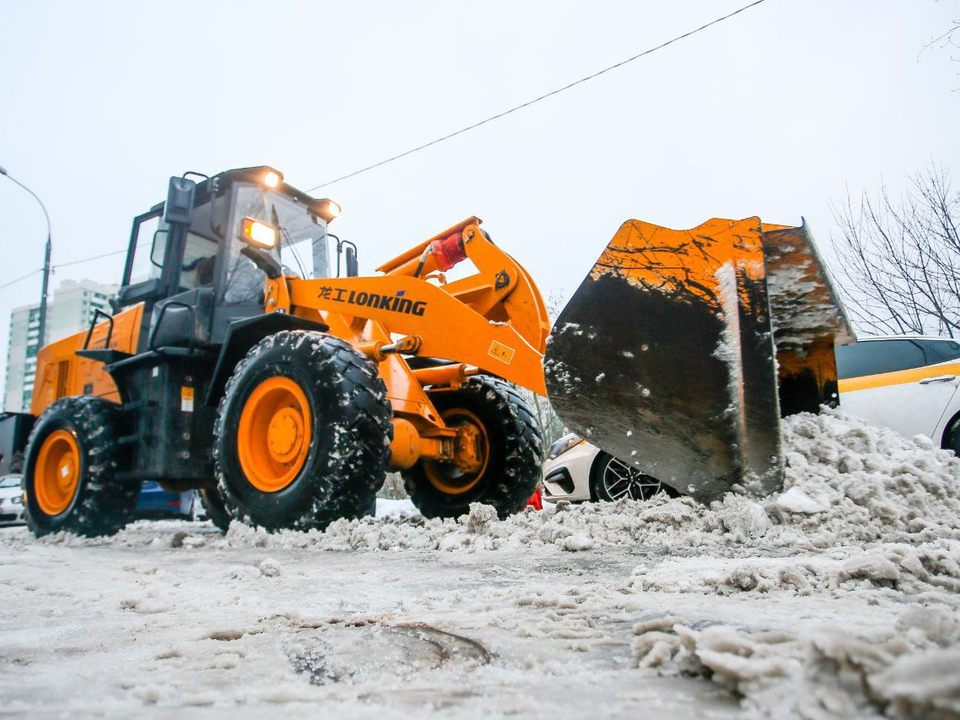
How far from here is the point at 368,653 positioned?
1.30m

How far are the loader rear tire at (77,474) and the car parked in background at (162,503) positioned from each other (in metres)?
2.33

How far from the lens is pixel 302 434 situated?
4.00m

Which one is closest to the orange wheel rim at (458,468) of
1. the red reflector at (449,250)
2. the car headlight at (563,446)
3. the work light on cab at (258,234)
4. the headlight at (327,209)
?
the car headlight at (563,446)

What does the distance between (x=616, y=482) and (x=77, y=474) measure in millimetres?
4483

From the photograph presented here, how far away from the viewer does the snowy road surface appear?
930mm

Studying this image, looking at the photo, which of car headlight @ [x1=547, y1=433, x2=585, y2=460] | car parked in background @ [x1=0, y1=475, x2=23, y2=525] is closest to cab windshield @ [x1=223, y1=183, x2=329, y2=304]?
car headlight @ [x1=547, y1=433, x2=585, y2=460]

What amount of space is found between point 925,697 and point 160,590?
231 cm

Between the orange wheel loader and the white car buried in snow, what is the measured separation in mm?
684

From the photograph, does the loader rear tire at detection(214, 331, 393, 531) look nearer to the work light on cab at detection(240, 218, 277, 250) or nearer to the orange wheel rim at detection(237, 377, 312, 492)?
the orange wheel rim at detection(237, 377, 312, 492)

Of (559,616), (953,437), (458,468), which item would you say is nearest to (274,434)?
(458,468)

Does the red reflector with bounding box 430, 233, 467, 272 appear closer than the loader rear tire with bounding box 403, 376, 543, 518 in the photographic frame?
Yes

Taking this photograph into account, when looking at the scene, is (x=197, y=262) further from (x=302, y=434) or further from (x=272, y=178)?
(x=302, y=434)

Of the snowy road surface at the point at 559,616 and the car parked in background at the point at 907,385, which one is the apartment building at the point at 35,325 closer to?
the snowy road surface at the point at 559,616

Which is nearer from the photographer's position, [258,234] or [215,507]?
[258,234]
